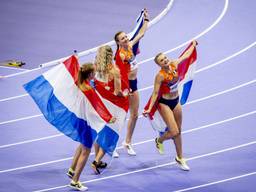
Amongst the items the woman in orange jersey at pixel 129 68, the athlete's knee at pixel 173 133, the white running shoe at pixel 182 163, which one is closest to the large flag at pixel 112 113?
the woman in orange jersey at pixel 129 68

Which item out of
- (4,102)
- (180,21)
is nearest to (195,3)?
(180,21)

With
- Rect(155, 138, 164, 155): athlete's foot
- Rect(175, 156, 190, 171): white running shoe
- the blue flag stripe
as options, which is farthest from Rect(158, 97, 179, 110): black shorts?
the blue flag stripe

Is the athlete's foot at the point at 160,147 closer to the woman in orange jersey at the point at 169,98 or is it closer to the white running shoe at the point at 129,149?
the woman in orange jersey at the point at 169,98

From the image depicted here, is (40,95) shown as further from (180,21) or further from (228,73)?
(180,21)

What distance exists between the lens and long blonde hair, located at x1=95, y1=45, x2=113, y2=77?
14094mm

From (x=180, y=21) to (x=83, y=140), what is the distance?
28.6ft

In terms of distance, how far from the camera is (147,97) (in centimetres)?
1781

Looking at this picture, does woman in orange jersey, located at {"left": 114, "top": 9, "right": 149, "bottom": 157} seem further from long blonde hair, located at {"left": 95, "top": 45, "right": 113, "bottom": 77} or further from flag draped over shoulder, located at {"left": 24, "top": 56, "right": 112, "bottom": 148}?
flag draped over shoulder, located at {"left": 24, "top": 56, "right": 112, "bottom": 148}

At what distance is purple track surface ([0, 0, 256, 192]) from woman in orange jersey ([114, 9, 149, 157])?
0.48 metres

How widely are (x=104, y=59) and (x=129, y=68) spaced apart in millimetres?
1081

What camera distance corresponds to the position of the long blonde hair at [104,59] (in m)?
14.1

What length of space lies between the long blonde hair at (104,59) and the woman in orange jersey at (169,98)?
0.94 metres

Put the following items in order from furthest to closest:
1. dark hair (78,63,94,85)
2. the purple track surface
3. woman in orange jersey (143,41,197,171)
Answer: the purple track surface
woman in orange jersey (143,41,197,171)
dark hair (78,63,94,85)

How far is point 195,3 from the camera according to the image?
23078mm
